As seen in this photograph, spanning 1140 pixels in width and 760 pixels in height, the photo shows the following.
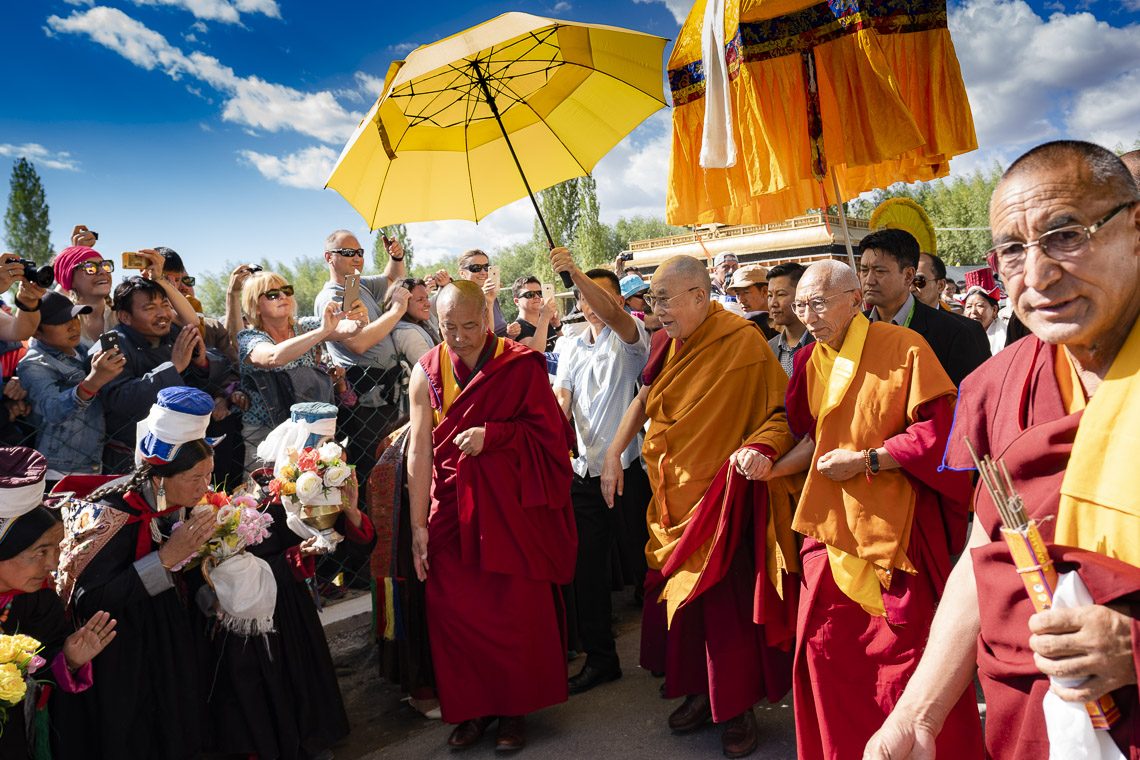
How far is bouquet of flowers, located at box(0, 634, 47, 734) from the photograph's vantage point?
232cm

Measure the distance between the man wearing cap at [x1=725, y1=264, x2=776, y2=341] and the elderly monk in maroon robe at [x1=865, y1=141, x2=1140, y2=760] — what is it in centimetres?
387

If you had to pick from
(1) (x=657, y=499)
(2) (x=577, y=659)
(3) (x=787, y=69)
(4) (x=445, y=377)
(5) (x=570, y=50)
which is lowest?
Answer: (2) (x=577, y=659)

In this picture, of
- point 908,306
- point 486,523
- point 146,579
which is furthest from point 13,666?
point 908,306

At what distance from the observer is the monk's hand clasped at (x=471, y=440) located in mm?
4047

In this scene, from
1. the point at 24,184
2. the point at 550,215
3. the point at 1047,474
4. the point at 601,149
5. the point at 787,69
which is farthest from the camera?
the point at 24,184

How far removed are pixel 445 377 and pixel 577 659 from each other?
84.3 inches

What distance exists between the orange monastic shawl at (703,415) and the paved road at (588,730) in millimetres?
796

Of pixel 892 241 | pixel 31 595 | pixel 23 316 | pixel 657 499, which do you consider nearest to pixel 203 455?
pixel 31 595

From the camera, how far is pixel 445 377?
429 cm

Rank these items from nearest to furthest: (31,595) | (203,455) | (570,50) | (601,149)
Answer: (31,595), (203,455), (570,50), (601,149)

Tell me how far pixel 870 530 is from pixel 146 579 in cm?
296

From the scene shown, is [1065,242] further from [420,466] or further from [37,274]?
[37,274]

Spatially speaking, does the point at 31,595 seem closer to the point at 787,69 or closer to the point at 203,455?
the point at 203,455

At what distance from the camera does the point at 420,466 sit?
422cm
